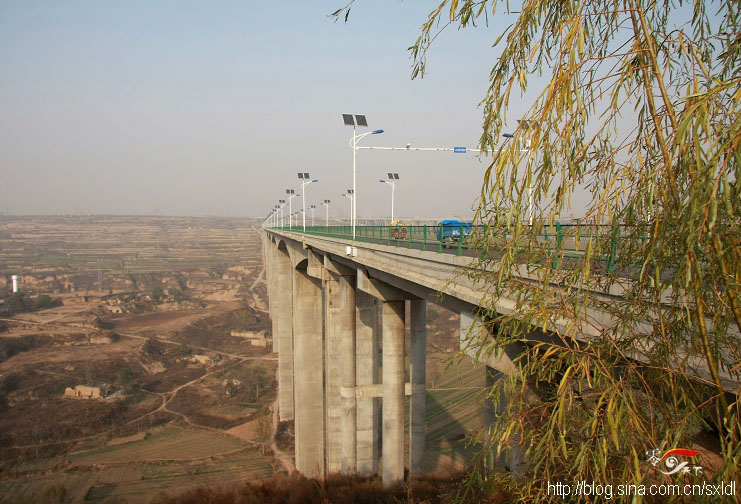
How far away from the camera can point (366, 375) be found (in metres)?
25.1

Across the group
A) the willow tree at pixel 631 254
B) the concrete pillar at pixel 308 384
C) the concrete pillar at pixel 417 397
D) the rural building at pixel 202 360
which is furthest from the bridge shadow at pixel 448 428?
the rural building at pixel 202 360

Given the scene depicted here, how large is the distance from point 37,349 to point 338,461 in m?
57.1

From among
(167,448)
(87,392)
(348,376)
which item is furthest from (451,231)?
(87,392)

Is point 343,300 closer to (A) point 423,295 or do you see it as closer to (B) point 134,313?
(A) point 423,295

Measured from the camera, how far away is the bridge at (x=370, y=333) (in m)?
11.3

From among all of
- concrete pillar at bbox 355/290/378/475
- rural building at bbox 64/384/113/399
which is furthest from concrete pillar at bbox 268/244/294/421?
concrete pillar at bbox 355/290/378/475

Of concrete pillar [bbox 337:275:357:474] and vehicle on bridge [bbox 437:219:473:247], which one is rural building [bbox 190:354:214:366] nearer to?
concrete pillar [bbox 337:275:357:474]

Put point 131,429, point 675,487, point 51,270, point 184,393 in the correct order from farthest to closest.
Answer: point 51,270
point 184,393
point 131,429
point 675,487

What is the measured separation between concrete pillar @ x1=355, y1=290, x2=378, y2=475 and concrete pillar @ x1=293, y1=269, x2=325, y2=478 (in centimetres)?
717

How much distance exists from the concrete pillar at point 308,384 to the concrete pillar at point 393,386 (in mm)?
11699

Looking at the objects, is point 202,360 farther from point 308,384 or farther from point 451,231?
point 451,231

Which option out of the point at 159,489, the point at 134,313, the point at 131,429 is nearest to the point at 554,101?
the point at 159,489

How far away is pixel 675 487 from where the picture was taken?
3.55 metres

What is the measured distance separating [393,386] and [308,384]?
50.5 ft
